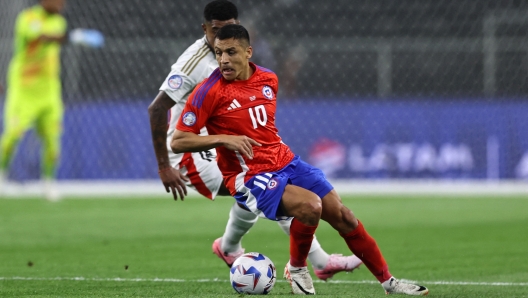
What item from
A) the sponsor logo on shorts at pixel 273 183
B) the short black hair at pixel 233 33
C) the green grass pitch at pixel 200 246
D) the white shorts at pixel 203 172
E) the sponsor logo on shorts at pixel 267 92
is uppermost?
the short black hair at pixel 233 33

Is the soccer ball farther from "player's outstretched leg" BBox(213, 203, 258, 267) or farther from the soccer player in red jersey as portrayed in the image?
"player's outstretched leg" BBox(213, 203, 258, 267)

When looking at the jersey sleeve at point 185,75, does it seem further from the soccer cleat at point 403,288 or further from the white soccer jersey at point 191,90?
the soccer cleat at point 403,288

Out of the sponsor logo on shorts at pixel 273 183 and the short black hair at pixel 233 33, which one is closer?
the sponsor logo on shorts at pixel 273 183

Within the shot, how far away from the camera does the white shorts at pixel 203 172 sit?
249 inches

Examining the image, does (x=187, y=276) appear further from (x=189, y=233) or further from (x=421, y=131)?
(x=421, y=131)

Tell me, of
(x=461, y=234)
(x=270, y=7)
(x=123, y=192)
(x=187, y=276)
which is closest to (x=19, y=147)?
(x=123, y=192)

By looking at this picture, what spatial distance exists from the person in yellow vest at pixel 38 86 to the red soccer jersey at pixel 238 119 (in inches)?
279

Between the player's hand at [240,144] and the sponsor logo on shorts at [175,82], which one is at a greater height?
the sponsor logo on shorts at [175,82]

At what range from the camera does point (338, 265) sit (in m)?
5.75

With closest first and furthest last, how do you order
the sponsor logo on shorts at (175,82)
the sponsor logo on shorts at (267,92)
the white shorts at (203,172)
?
1. the sponsor logo on shorts at (267,92)
2. the sponsor logo on shorts at (175,82)
3. the white shorts at (203,172)

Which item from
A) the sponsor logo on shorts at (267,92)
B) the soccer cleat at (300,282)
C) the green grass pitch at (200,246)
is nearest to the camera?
the soccer cleat at (300,282)

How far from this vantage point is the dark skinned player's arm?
19.0 ft

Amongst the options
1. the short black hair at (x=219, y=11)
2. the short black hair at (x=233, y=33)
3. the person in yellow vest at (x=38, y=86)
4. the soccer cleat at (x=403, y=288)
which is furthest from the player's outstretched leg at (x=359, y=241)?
the person in yellow vest at (x=38, y=86)

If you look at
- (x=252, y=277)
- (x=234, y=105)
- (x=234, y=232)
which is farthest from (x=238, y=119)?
(x=234, y=232)
